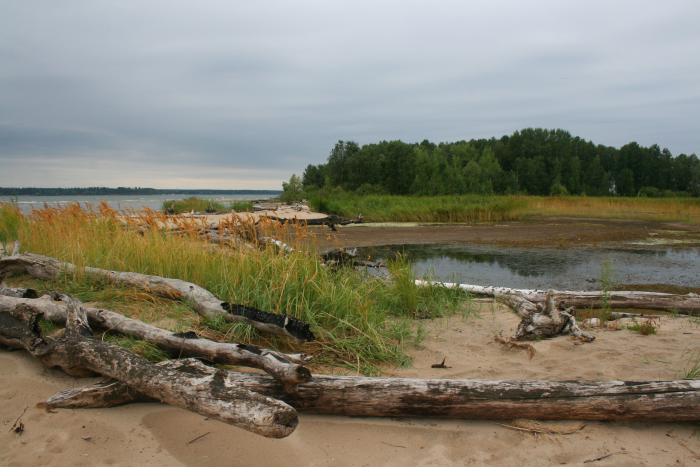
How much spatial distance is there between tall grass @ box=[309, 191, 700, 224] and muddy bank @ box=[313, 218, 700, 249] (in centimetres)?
265

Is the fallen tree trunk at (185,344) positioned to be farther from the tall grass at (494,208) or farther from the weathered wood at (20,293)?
the tall grass at (494,208)

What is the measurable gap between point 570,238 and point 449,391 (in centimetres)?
1633

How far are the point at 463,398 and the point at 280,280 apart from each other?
222 cm

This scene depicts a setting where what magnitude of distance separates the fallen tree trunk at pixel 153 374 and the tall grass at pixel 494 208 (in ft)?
75.7

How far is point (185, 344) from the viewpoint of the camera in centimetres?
364

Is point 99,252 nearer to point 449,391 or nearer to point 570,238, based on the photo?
point 449,391

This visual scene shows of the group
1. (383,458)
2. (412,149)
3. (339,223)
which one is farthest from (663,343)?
(412,149)

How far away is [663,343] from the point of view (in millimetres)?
4988

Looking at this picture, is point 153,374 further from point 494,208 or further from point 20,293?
point 494,208

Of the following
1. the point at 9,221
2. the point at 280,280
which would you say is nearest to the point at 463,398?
the point at 280,280

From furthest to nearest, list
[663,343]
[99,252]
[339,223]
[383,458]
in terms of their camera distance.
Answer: [339,223]
[99,252]
[663,343]
[383,458]

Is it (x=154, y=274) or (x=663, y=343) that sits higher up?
(x=154, y=274)

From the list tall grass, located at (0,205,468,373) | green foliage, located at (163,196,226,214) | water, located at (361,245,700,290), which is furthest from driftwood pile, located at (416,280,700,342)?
green foliage, located at (163,196,226,214)

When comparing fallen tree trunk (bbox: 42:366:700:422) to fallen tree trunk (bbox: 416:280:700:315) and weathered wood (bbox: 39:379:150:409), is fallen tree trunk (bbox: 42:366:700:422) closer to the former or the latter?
weathered wood (bbox: 39:379:150:409)
